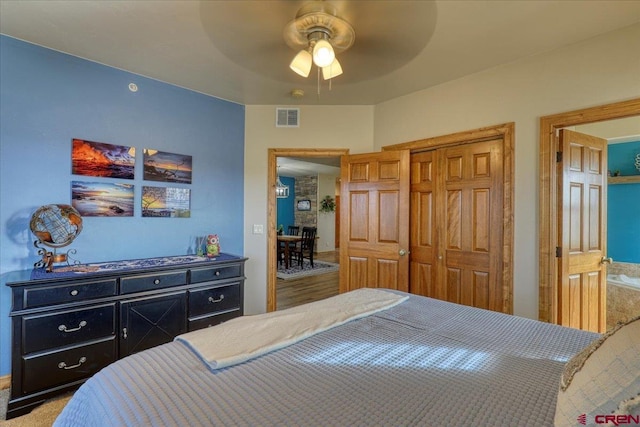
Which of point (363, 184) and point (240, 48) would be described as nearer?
point (240, 48)

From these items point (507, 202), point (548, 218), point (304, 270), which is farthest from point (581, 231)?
point (304, 270)

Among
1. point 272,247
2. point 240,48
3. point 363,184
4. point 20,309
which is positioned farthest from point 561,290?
point 20,309

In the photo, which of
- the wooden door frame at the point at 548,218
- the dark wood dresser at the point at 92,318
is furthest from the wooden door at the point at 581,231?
the dark wood dresser at the point at 92,318

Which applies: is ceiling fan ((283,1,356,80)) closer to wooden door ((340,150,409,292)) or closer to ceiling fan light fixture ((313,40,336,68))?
ceiling fan light fixture ((313,40,336,68))

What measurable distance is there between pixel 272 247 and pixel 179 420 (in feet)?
9.53

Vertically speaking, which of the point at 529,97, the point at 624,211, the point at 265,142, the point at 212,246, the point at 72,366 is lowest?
the point at 72,366

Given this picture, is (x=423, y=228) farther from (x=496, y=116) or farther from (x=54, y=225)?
(x=54, y=225)

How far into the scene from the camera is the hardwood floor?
4.74m

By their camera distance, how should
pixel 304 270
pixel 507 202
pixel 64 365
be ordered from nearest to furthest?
1. pixel 64 365
2. pixel 507 202
3. pixel 304 270

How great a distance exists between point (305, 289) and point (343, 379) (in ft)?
14.8

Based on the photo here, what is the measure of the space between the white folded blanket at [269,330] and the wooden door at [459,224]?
1379mm

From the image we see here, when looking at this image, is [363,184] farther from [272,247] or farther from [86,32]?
[86,32]

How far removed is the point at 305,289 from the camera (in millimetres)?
5426

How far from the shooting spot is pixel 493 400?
2.87 feet
